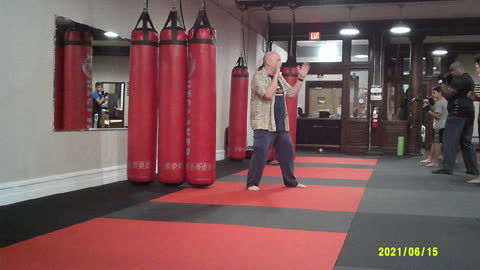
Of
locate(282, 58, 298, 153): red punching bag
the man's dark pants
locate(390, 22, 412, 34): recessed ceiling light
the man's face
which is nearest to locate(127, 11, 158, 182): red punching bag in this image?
the man's dark pants

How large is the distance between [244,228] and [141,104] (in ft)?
8.50

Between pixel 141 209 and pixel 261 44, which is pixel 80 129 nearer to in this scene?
pixel 141 209

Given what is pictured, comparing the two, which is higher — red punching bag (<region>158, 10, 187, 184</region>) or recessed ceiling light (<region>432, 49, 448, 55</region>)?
recessed ceiling light (<region>432, 49, 448, 55</region>)

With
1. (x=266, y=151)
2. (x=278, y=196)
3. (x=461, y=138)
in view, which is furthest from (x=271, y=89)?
→ (x=461, y=138)

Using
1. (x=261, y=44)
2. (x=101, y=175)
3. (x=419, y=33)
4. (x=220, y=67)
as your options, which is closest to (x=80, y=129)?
(x=101, y=175)

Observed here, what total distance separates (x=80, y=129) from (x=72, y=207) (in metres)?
1.42

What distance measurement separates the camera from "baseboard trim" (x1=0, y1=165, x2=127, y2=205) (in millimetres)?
4501

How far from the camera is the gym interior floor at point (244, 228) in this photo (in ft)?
9.04

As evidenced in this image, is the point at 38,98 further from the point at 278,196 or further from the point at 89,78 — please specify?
the point at 278,196

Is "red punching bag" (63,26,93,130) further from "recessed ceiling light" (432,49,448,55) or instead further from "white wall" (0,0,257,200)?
"recessed ceiling light" (432,49,448,55)

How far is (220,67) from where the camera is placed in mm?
9641

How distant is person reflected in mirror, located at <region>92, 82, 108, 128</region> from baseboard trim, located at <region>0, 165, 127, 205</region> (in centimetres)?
56
